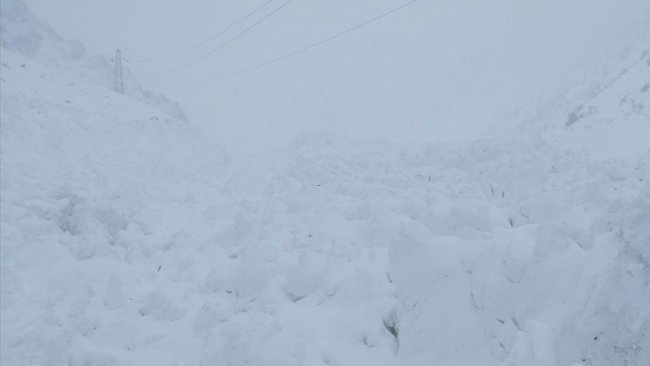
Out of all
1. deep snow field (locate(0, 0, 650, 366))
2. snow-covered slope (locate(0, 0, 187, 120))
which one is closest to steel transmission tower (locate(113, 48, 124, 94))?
snow-covered slope (locate(0, 0, 187, 120))

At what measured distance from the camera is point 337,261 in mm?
5777

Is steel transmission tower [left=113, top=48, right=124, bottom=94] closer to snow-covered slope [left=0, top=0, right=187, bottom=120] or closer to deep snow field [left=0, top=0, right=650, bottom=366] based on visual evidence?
snow-covered slope [left=0, top=0, right=187, bottom=120]

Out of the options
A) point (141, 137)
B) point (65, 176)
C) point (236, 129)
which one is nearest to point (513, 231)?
point (65, 176)

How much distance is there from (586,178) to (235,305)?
5.52 metres

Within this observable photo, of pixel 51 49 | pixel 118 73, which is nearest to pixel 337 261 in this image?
pixel 118 73

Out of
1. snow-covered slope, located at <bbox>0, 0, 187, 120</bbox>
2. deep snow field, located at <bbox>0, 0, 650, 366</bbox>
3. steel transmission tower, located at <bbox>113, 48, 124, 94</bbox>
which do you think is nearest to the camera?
deep snow field, located at <bbox>0, 0, 650, 366</bbox>

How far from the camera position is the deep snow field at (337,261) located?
371cm

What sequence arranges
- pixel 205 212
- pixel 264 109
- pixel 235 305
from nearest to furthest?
pixel 235 305
pixel 205 212
pixel 264 109

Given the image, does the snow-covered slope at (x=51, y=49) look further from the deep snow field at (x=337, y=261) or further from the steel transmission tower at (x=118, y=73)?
the deep snow field at (x=337, y=261)

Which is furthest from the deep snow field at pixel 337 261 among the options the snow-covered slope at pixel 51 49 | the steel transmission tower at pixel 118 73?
the snow-covered slope at pixel 51 49

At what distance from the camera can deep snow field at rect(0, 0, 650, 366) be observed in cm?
371

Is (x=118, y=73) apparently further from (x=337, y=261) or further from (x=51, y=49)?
(x=337, y=261)

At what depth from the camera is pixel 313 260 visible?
5727 mm

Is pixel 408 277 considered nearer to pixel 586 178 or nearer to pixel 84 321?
pixel 84 321
